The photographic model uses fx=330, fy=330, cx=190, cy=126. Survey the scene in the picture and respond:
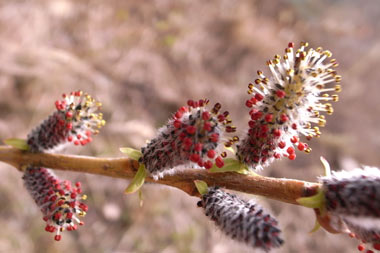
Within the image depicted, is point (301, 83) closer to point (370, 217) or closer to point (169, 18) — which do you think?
point (370, 217)

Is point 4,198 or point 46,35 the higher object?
point 46,35

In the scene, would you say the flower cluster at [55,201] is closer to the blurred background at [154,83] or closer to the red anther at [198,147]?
the red anther at [198,147]

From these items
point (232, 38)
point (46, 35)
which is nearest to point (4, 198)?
point (46, 35)

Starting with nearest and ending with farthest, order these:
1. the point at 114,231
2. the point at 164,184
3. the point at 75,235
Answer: the point at 164,184 → the point at 75,235 → the point at 114,231

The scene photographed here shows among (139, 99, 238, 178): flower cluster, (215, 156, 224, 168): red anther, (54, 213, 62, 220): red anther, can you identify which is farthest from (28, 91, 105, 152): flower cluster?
(215, 156, 224, 168): red anther

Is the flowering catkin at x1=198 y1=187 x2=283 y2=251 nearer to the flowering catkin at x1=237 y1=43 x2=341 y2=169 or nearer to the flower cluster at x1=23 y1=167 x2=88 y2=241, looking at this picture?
the flowering catkin at x1=237 y1=43 x2=341 y2=169

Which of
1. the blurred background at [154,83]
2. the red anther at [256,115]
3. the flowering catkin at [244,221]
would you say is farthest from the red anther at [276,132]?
the blurred background at [154,83]
